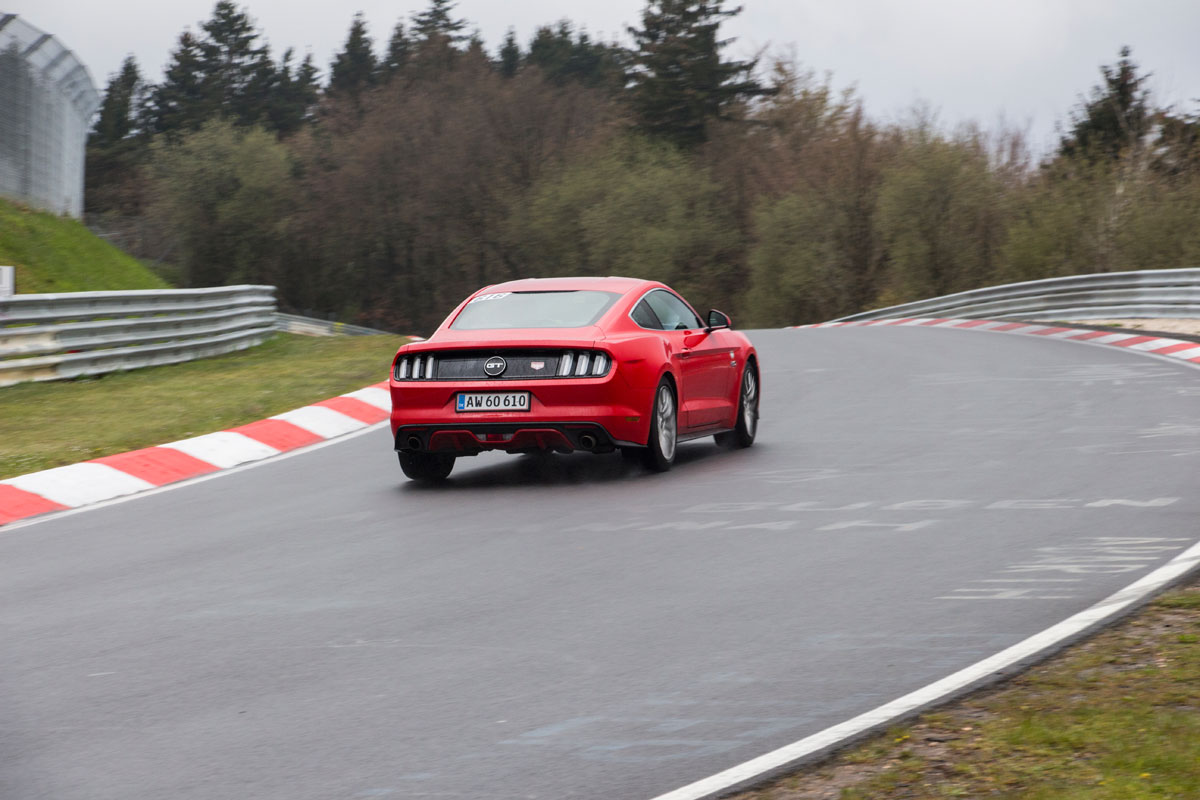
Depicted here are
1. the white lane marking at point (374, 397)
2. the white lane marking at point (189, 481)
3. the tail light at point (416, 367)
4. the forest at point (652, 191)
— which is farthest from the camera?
the forest at point (652, 191)

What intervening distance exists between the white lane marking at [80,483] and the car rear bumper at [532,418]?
198 centimetres

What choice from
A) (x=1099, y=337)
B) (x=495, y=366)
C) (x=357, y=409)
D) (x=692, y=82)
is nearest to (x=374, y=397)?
(x=357, y=409)

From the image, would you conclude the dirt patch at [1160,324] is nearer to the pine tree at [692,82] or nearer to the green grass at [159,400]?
the green grass at [159,400]

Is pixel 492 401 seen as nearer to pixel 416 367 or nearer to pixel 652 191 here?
pixel 416 367

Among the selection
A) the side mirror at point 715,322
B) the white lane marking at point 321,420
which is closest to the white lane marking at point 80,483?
the white lane marking at point 321,420

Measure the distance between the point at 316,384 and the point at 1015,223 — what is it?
114ft

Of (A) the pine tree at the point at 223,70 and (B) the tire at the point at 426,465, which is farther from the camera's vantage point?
(A) the pine tree at the point at 223,70

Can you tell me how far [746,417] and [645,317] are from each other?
5.22 ft

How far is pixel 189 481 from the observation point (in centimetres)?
1116

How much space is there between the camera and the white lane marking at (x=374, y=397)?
611 inches

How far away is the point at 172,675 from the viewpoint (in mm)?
5668

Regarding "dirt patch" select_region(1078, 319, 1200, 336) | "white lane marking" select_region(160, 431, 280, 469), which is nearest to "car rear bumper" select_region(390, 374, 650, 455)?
"white lane marking" select_region(160, 431, 280, 469)

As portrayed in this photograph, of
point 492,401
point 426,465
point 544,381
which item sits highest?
point 544,381

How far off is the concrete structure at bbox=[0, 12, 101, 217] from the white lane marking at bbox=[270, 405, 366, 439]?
14.7 meters
